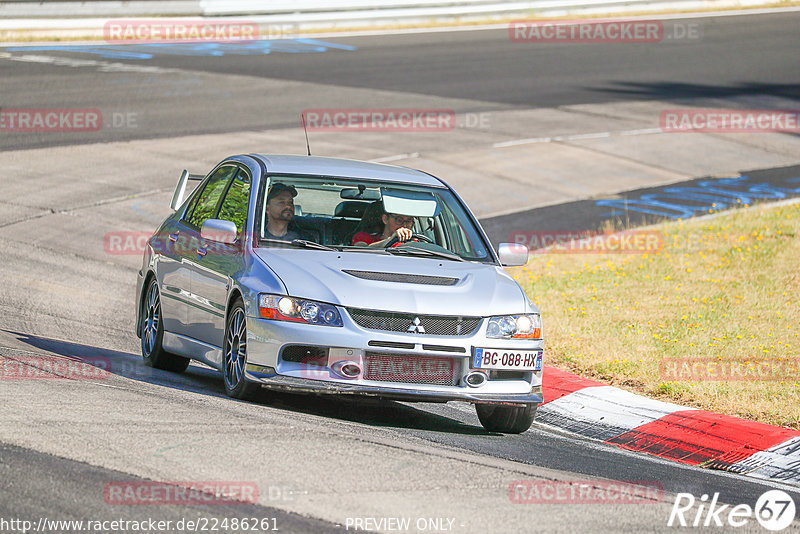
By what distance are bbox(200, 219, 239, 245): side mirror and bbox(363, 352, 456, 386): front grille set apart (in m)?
1.35

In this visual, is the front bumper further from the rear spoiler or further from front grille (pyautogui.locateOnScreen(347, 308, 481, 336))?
the rear spoiler

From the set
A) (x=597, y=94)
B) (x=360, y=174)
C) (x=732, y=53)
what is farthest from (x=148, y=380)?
(x=732, y=53)

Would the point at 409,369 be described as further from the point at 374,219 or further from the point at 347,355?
the point at 374,219

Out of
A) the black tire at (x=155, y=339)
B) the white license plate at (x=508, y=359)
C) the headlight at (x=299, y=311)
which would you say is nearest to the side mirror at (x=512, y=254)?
the white license plate at (x=508, y=359)

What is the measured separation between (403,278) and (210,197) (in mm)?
2226

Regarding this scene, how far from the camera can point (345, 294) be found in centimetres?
725

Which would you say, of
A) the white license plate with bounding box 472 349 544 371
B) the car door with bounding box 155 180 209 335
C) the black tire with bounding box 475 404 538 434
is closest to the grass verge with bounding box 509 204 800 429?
the black tire with bounding box 475 404 538 434

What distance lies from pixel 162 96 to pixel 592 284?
13.3 meters

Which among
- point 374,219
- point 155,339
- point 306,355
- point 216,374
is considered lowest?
point 216,374

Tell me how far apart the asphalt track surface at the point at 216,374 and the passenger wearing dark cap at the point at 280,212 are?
1.06m

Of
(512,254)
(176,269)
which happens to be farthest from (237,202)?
(512,254)

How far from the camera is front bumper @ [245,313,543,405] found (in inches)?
282

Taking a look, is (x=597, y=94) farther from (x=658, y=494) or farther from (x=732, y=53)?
(x=658, y=494)

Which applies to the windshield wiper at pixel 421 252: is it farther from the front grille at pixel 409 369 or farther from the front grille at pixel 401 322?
the front grille at pixel 409 369
